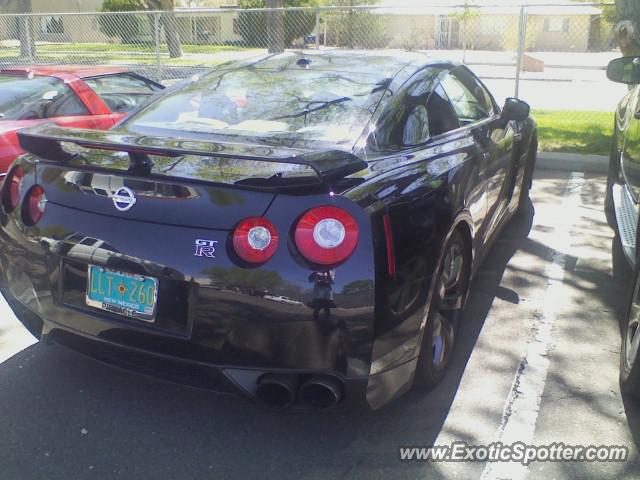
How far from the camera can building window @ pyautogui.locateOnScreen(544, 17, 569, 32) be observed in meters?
30.4

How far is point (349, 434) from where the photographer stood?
299 cm

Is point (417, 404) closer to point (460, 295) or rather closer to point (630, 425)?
point (460, 295)

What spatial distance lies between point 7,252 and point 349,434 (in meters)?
1.74

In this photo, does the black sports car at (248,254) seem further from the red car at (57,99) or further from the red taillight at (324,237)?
the red car at (57,99)

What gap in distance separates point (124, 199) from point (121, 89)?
15.3 feet

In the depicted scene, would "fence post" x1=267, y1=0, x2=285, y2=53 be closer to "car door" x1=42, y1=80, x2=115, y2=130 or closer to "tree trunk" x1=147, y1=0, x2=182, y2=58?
"tree trunk" x1=147, y1=0, x2=182, y2=58

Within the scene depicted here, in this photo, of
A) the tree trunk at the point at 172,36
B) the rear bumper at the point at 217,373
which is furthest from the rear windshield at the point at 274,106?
the tree trunk at the point at 172,36

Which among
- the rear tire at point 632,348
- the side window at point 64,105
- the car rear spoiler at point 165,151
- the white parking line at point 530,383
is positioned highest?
the car rear spoiler at point 165,151

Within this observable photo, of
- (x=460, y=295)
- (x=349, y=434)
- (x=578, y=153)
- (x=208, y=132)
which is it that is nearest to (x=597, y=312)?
(x=460, y=295)

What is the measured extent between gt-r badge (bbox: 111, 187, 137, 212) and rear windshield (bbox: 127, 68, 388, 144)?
802mm

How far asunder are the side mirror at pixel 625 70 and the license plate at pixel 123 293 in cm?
370

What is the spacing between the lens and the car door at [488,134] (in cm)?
412

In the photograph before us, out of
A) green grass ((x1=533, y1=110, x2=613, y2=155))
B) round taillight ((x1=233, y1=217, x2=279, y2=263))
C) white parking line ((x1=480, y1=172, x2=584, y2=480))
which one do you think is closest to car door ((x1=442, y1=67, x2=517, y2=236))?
white parking line ((x1=480, y1=172, x2=584, y2=480))

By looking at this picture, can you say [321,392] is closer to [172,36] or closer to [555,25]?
[172,36]
